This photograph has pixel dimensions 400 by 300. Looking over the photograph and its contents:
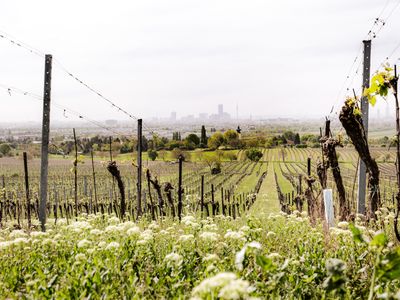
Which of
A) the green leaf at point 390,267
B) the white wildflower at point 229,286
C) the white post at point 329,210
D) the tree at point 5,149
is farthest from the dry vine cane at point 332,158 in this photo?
the tree at point 5,149

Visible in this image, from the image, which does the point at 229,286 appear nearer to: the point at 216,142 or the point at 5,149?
the point at 5,149

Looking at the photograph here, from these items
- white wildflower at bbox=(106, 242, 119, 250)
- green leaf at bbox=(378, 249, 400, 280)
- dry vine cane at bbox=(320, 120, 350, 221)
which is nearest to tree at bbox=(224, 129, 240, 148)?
dry vine cane at bbox=(320, 120, 350, 221)

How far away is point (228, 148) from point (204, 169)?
25311 mm

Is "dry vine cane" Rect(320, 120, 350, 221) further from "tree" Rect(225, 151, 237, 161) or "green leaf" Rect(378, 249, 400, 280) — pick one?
"tree" Rect(225, 151, 237, 161)

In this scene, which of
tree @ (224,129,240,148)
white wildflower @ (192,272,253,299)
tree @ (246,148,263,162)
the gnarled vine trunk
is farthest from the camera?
tree @ (224,129,240,148)

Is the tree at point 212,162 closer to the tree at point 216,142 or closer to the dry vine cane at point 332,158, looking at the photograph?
the tree at point 216,142

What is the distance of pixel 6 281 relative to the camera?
3.74 meters

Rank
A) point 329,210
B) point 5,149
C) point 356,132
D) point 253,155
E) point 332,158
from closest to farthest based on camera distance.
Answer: point 356,132, point 329,210, point 332,158, point 5,149, point 253,155

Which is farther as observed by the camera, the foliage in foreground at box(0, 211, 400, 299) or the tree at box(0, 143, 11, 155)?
the tree at box(0, 143, 11, 155)

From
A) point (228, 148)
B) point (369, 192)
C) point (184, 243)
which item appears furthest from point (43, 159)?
point (228, 148)

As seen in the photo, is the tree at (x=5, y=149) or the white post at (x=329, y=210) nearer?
the white post at (x=329, y=210)

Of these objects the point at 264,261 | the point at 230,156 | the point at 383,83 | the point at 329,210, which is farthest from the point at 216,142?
the point at 264,261

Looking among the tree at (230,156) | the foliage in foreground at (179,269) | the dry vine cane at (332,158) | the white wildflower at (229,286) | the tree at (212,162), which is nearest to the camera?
the white wildflower at (229,286)

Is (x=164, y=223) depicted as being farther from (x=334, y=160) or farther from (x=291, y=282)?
(x=291, y=282)
